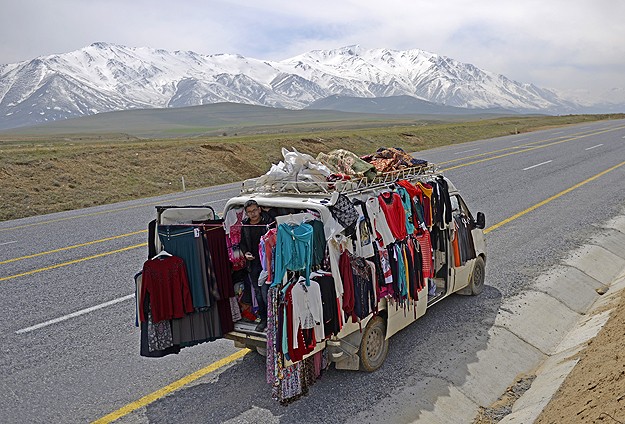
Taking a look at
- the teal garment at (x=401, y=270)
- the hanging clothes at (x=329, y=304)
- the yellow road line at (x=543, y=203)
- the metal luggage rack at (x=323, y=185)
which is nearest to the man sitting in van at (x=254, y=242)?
the metal luggage rack at (x=323, y=185)

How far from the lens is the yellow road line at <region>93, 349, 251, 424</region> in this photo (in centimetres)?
570

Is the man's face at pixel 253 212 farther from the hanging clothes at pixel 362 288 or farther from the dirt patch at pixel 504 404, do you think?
the dirt patch at pixel 504 404

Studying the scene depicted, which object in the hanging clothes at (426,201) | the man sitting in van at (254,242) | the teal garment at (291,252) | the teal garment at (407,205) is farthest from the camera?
the hanging clothes at (426,201)

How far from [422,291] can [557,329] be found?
8.22 ft

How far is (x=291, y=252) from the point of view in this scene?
5594mm

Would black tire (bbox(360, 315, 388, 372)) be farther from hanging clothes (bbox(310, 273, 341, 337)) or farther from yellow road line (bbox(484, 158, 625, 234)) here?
yellow road line (bbox(484, 158, 625, 234))

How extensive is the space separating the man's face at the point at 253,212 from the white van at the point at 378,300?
0.31ft

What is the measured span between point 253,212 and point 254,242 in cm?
37

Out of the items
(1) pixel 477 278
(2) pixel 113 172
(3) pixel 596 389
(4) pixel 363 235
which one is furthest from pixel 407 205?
(2) pixel 113 172

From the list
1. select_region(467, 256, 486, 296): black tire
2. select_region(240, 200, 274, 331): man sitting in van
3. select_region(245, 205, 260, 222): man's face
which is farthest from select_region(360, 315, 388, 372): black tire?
select_region(467, 256, 486, 296): black tire

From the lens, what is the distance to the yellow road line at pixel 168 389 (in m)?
5.70

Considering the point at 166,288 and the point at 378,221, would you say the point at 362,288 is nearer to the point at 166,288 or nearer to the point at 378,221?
the point at 378,221

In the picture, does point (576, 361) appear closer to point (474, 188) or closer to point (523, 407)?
point (523, 407)

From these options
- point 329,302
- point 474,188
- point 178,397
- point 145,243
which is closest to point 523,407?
point 329,302
